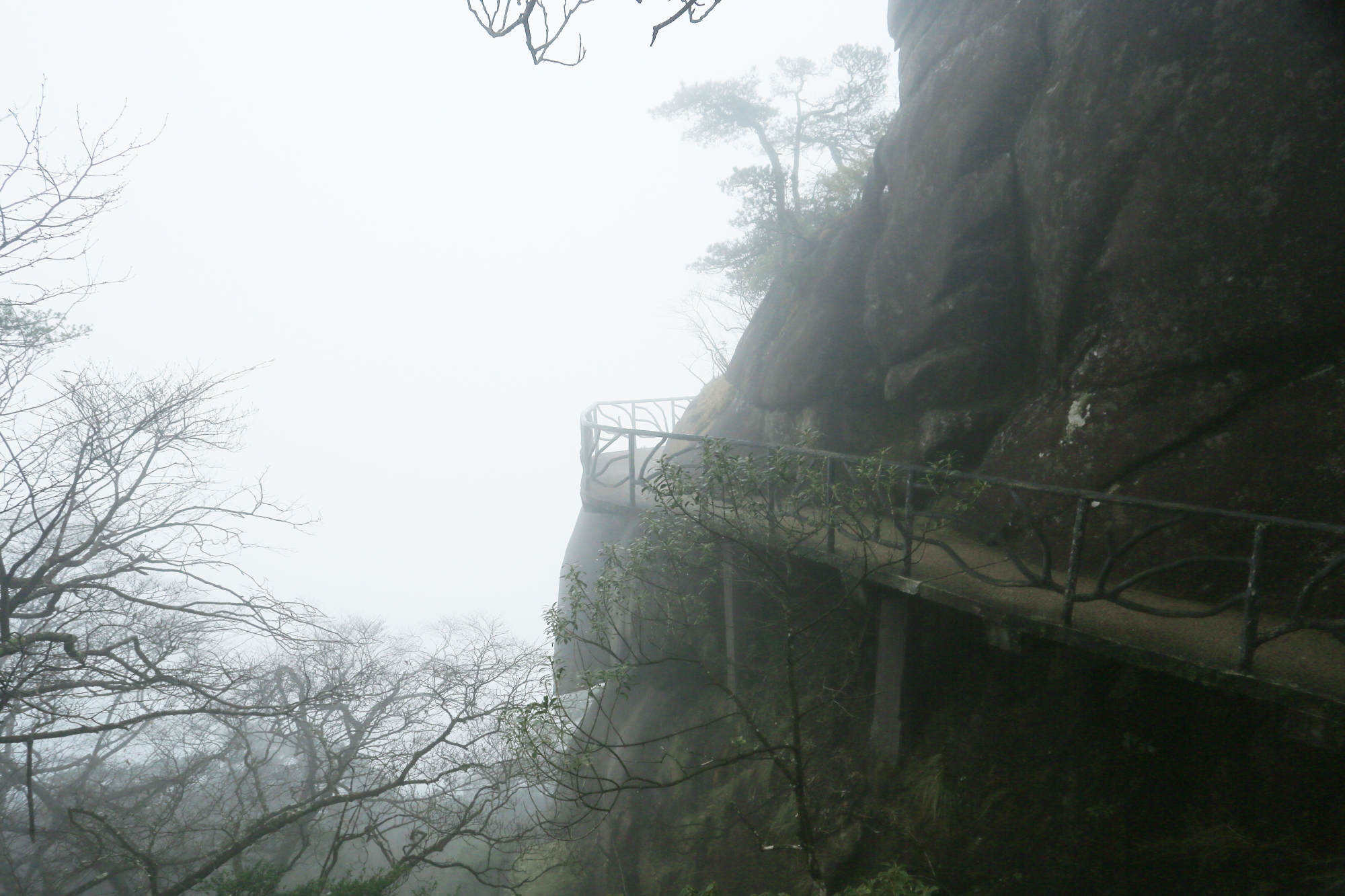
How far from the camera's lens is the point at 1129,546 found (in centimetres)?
364

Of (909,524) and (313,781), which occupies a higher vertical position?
(909,524)

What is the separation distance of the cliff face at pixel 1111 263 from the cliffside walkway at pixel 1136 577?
0.33m

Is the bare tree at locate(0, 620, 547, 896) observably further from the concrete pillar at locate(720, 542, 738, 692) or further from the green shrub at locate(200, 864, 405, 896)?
the concrete pillar at locate(720, 542, 738, 692)

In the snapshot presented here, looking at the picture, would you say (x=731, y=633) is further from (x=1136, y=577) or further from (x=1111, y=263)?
(x=1111, y=263)

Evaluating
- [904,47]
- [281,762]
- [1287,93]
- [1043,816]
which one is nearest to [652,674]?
[1043,816]

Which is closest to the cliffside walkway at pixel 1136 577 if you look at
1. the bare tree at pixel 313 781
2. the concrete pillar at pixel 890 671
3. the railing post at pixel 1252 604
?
the railing post at pixel 1252 604

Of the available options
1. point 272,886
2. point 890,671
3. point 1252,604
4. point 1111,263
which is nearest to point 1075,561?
point 1252,604

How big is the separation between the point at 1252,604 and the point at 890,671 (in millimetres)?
2852

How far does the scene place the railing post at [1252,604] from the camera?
3.13 metres

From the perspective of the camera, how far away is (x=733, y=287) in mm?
15297

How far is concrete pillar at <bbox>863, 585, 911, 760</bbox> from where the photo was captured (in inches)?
216

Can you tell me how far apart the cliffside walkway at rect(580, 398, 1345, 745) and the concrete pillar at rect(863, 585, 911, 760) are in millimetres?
307

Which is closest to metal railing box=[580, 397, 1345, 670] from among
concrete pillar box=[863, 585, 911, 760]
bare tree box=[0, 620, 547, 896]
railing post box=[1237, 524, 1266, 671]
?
railing post box=[1237, 524, 1266, 671]

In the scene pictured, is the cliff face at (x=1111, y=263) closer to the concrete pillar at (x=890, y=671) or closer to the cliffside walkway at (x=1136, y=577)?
the cliffside walkway at (x=1136, y=577)
